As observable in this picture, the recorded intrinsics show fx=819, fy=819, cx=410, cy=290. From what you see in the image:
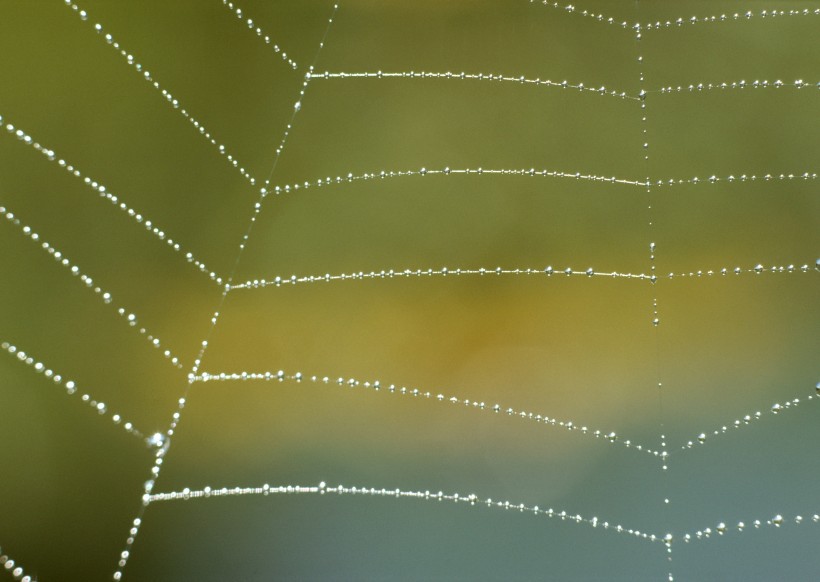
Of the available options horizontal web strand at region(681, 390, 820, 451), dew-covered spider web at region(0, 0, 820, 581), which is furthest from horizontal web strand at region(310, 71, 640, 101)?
horizontal web strand at region(681, 390, 820, 451)

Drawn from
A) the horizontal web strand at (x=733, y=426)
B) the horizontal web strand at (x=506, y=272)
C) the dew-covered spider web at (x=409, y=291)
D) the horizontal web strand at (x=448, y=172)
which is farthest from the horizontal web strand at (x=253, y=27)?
the horizontal web strand at (x=733, y=426)

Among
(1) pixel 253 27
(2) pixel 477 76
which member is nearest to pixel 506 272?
(2) pixel 477 76

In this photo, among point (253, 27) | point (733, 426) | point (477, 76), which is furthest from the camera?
point (253, 27)

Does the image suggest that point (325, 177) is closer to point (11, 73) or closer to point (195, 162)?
point (195, 162)

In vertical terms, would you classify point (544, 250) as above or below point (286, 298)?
above

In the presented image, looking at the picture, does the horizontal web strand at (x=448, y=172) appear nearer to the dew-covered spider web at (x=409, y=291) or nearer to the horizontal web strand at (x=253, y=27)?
the dew-covered spider web at (x=409, y=291)

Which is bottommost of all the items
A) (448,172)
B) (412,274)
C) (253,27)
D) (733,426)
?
(733,426)

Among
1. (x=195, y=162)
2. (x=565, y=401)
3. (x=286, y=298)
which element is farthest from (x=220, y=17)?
(x=565, y=401)

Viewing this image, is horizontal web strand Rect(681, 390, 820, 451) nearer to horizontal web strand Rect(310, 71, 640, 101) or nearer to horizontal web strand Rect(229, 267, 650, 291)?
horizontal web strand Rect(229, 267, 650, 291)

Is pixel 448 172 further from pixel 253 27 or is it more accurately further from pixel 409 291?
pixel 253 27
